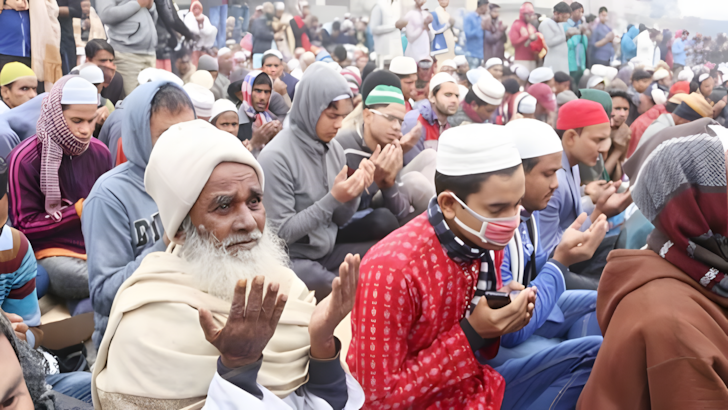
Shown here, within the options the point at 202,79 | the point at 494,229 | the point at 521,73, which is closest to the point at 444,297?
the point at 494,229

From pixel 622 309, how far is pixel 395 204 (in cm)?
244

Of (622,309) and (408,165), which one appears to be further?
(408,165)

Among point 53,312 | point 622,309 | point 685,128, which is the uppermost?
point 685,128

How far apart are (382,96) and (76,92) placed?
198 cm

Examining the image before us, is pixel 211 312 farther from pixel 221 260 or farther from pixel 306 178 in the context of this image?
pixel 306 178

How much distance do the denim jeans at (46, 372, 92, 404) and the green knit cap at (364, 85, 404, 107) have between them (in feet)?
8.60

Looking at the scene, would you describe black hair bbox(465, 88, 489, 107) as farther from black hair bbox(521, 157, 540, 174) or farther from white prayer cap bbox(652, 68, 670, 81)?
white prayer cap bbox(652, 68, 670, 81)

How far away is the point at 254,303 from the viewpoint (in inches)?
53.6

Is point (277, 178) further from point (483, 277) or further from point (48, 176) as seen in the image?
point (483, 277)

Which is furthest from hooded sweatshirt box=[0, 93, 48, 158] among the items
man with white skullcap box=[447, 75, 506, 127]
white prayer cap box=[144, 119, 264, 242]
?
man with white skullcap box=[447, 75, 506, 127]

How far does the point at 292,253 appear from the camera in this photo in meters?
3.50

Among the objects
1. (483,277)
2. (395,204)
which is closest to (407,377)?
(483,277)

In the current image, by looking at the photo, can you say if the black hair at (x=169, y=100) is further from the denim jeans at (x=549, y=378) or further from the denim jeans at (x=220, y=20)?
the denim jeans at (x=220, y=20)

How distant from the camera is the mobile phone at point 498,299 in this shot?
75.9 inches
